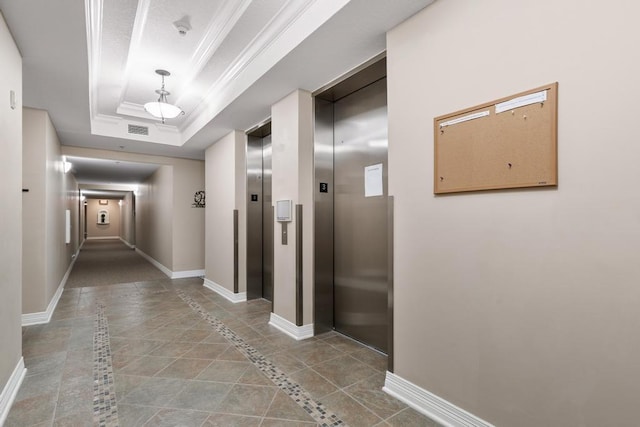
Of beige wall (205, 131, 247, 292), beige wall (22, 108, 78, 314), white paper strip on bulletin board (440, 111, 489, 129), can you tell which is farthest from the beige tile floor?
white paper strip on bulletin board (440, 111, 489, 129)

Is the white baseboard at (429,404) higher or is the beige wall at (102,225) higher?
the beige wall at (102,225)

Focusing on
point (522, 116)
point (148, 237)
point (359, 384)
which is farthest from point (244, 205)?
point (148, 237)

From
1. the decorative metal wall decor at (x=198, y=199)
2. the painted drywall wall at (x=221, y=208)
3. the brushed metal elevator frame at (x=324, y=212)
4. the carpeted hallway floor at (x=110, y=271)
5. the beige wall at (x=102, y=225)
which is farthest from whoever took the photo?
the beige wall at (x=102, y=225)

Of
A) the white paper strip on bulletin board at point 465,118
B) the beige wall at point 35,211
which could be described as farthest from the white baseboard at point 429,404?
the beige wall at point 35,211

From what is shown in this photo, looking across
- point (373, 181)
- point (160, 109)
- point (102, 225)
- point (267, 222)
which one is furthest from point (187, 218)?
point (102, 225)

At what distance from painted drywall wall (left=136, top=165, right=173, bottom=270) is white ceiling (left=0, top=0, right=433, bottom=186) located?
116 inches

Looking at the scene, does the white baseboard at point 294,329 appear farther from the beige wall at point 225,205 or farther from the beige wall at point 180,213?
the beige wall at point 180,213

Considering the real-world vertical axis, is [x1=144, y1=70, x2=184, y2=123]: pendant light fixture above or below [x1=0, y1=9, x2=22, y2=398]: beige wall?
above

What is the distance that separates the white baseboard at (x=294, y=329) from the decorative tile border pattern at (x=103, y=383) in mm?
1693

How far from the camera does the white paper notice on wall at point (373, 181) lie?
3.19 metres

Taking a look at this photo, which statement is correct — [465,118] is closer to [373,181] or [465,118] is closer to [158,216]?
[373,181]

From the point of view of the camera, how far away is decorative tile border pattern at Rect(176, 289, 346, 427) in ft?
7.05

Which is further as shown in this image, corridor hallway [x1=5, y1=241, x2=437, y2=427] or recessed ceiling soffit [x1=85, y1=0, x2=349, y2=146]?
recessed ceiling soffit [x1=85, y1=0, x2=349, y2=146]

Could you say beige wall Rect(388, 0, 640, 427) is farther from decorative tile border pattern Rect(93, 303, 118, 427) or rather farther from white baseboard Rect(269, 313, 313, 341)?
decorative tile border pattern Rect(93, 303, 118, 427)
